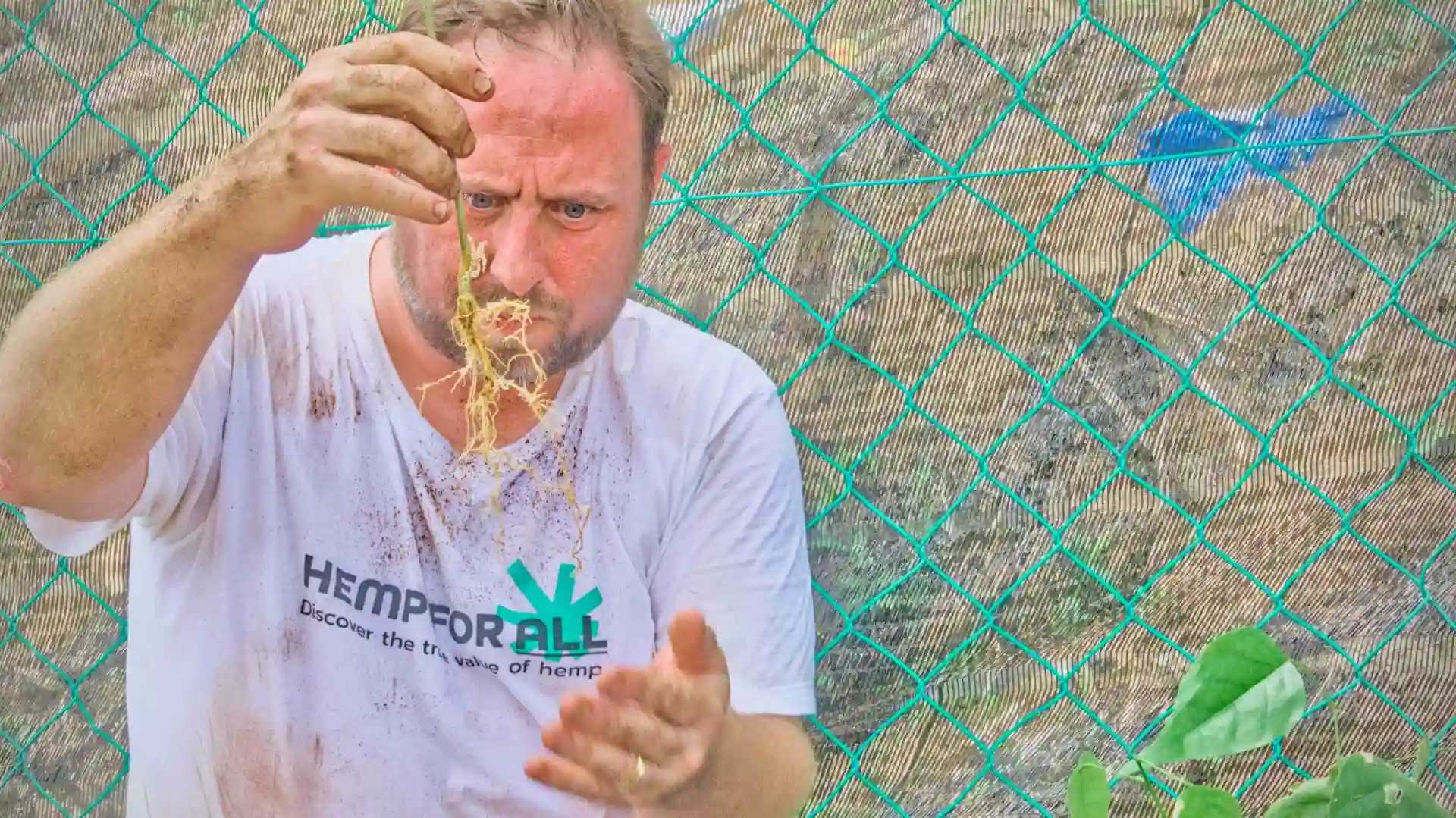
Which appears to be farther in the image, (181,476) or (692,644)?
(181,476)

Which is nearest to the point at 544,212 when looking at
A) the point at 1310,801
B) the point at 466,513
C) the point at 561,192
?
the point at 561,192

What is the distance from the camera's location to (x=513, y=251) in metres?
1.84

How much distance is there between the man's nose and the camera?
1.84 meters

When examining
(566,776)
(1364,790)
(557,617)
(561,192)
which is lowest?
(1364,790)

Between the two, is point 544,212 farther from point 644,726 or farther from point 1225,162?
point 1225,162

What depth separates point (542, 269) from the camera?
74.2 inches

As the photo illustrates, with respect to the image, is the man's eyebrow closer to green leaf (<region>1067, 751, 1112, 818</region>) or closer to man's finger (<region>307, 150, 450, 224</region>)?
man's finger (<region>307, 150, 450, 224</region>)

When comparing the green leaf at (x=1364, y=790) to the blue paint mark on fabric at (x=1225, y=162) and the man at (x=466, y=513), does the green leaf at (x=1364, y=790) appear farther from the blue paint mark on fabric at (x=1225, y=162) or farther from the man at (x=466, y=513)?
the blue paint mark on fabric at (x=1225, y=162)

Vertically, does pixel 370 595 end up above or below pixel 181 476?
below

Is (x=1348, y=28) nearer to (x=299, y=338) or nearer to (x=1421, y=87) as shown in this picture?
(x=1421, y=87)

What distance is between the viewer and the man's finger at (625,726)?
4.29ft

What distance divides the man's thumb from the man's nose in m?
0.64

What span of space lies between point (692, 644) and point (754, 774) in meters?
0.52

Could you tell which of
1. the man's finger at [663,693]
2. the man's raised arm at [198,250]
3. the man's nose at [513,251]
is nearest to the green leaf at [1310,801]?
the man's finger at [663,693]
